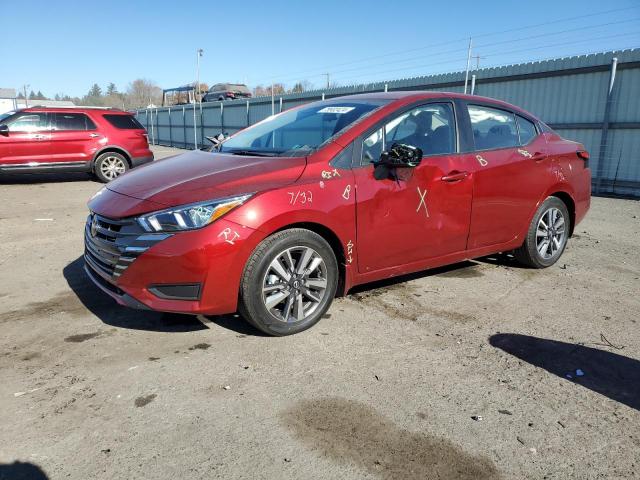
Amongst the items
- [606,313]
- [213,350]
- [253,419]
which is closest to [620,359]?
[606,313]

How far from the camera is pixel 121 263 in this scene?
337cm

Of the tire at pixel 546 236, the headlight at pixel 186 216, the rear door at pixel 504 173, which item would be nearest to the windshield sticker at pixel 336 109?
the rear door at pixel 504 173

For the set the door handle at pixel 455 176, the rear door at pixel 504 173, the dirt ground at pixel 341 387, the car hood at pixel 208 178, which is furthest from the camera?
the rear door at pixel 504 173

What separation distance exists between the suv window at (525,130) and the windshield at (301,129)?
65.0 inches

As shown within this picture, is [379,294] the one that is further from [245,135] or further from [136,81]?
[136,81]

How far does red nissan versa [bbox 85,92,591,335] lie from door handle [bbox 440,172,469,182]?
2 centimetres

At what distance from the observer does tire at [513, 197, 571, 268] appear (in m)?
5.16

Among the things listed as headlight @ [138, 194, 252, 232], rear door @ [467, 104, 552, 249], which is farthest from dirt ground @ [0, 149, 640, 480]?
headlight @ [138, 194, 252, 232]

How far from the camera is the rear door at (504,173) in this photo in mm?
4582

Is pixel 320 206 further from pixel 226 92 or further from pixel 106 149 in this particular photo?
pixel 226 92

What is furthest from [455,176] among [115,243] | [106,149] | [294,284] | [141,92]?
[141,92]

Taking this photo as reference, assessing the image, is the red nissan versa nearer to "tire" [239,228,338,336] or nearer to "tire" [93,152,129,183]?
"tire" [239,228,338,336]

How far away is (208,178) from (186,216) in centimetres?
40

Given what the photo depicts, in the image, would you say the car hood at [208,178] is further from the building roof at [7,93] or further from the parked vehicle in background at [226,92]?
the building roof at [7,93]
